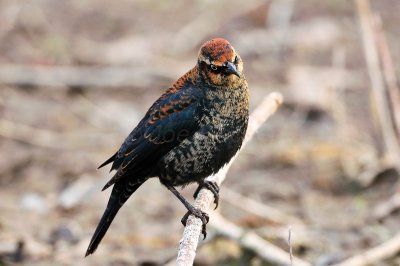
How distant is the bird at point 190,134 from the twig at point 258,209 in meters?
1.74

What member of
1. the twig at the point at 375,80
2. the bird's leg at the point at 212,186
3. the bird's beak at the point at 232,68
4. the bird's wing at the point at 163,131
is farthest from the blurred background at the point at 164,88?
the bird's beak at the point at 232,68

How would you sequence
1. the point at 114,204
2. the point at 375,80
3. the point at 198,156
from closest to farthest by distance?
the point at 198,156 < the point at 114,204 < the point at 375,80

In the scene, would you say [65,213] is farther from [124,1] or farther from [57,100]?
[124,1]

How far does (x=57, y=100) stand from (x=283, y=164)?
2709 millimetres

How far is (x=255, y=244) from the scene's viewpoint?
17.9 feet

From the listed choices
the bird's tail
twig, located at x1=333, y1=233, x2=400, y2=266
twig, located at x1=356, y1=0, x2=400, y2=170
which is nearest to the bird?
the bird's tail

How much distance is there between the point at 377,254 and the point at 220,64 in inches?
70.7

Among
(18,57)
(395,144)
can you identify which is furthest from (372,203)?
(18,57)

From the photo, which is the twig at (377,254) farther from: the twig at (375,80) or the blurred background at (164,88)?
the twig at (375,80)

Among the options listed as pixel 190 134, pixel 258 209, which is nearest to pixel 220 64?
pixel 190 134

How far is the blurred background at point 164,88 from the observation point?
631 centimetres

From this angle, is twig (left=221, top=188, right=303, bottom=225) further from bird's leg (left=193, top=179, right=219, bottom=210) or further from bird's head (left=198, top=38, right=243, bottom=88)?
bird's head (left=198, top=38, right=243, bottom=88)

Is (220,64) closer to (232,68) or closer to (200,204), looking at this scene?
(232,68)

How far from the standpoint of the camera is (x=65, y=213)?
6.94m
